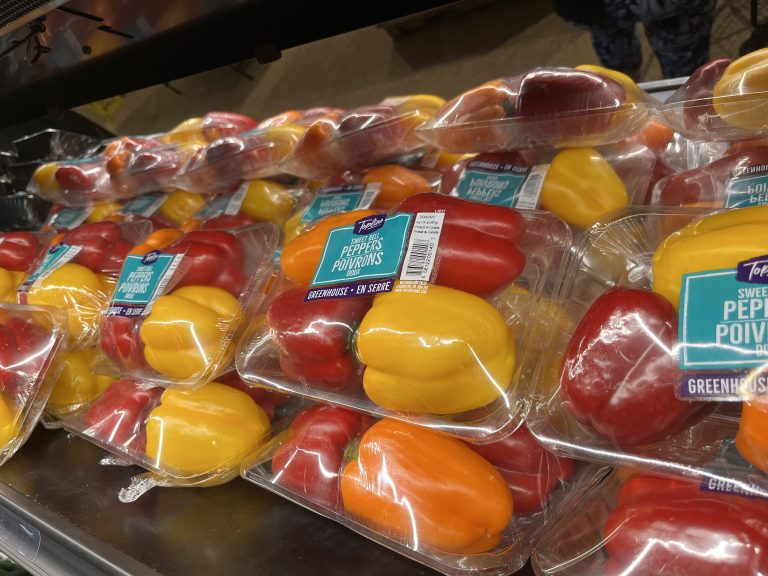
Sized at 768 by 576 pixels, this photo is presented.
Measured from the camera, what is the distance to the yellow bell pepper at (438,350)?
885 mm

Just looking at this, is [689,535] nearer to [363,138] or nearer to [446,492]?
[446,492]

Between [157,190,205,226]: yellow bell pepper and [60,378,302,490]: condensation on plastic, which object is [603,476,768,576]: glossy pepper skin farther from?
[157,190,205,226]: yellow bell pepper

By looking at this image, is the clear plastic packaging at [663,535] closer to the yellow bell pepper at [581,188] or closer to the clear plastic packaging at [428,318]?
the clear plastic packaging at [428,318]

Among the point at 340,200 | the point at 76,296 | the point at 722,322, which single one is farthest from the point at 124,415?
the point at 722,322

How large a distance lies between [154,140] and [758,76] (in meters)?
1.95

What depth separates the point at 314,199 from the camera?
1603mm

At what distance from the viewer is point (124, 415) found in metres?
1.37

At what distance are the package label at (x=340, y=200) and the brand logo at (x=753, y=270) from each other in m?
0.89

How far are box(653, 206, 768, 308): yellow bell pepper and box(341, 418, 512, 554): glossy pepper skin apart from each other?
372mm

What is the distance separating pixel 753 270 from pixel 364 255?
0.57 metres

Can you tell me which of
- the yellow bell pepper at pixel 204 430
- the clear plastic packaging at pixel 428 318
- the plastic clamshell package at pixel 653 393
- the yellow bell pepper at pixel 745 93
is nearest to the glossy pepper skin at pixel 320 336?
the clear plastic packaging at pixel 428 318

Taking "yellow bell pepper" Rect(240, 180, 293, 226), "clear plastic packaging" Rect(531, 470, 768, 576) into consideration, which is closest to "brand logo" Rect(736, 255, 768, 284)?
"clear plastic packaging" Rect(531, 470, 768, 576)

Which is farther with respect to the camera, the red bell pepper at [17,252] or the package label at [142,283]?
the red bell pepper at [17,252]

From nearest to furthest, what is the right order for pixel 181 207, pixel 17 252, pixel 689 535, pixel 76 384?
pixel 689 535, pixel 76 384, pixel 17 252, pixel 181 207
